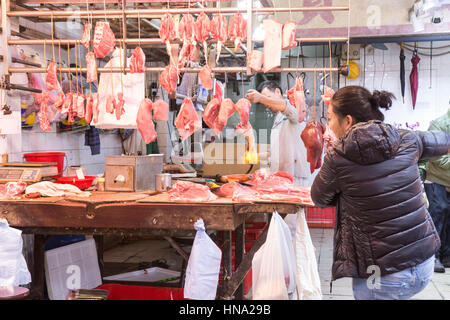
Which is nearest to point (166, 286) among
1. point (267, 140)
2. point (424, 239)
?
point (424, 239)

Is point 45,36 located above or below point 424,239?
above

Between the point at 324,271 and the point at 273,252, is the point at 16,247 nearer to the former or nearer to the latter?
the point at 273,252

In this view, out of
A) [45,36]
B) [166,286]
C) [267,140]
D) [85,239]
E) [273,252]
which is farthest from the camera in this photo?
[267,140]

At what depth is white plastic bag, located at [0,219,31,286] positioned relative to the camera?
327 cm

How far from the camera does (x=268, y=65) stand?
3.97 metres

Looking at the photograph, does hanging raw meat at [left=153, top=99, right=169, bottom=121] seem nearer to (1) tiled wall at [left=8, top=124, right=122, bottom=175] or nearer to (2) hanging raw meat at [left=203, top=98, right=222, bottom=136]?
(2) hanging raw meat at [left=203, top=98, right=222, bottom=136]

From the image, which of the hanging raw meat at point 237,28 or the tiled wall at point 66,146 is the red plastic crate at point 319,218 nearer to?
the tiled wall at point 66,146

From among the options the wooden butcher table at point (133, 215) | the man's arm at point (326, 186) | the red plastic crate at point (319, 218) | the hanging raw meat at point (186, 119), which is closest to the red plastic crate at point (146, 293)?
the wooden butcher table at point (133, 215)

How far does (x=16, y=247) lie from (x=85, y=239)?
1704 millimetres

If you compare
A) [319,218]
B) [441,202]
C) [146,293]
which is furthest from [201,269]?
[319,218]

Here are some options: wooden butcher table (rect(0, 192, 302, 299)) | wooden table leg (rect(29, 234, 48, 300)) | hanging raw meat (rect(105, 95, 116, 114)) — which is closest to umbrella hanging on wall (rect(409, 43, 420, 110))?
wooden butcher table (rect(0, 192, 302, 299))

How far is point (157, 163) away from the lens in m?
4.20

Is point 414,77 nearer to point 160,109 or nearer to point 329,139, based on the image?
point 329,139

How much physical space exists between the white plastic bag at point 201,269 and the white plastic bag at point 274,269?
1.04ft
